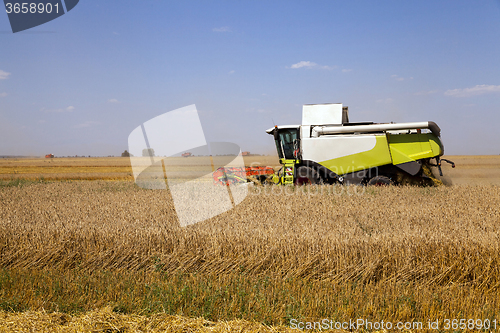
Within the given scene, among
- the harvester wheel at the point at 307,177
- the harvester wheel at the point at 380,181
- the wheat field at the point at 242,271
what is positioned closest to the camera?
the wheat field at the point at 242,271

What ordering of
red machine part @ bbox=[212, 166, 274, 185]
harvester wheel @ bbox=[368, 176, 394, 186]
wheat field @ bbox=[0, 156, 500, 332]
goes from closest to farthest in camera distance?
wheat field @ bbox=[0, 156, 500, 332] → harvester wheel @ bbox=[368, 176, 394, 186] → red machine part @ bbox=[212, 166, 274, 185]

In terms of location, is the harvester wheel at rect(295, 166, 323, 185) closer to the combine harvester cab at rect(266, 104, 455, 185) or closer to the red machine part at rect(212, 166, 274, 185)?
the combine harvester cab at rect(266, 104, 455, 185)

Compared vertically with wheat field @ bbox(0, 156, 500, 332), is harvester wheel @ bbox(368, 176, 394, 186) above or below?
below

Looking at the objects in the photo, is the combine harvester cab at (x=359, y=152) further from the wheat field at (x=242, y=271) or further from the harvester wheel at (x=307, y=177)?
the wheat field at (x=242, y=271)

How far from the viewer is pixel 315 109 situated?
1138cm

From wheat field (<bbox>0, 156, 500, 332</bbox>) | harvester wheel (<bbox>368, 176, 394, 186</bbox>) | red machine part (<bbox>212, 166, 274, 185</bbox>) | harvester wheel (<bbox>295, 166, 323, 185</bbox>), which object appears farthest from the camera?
red machine part (<bbox>212, 166, 274, 185</bbox>)

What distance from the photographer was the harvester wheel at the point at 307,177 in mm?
10938

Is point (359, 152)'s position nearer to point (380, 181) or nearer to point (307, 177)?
point (380, 181)

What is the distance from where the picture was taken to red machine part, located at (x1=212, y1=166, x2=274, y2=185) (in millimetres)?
11633

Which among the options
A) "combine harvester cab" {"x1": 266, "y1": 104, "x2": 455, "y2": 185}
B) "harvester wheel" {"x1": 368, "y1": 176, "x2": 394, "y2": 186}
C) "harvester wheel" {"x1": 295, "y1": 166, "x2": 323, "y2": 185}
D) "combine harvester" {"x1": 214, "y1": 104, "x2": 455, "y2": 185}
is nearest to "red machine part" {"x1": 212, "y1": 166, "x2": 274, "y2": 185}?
"combine harvester" {"x1": 214, "y1": 104, "x2": 455, "y2": 185}

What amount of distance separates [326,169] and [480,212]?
16.2 feet

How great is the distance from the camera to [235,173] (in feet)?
39.6

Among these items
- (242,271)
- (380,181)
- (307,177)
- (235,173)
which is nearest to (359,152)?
(380,181)

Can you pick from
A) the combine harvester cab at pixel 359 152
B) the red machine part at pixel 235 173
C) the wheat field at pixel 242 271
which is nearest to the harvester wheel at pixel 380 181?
the combine harvester cab at pixel 359 152
